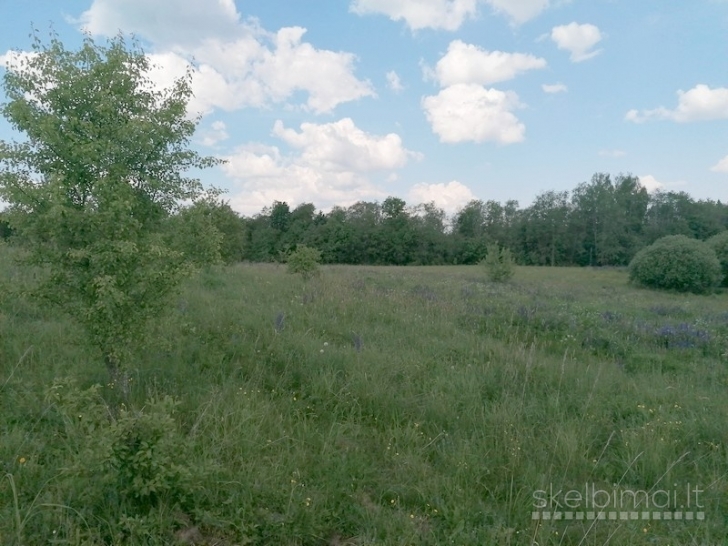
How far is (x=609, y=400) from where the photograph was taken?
5.29 meters

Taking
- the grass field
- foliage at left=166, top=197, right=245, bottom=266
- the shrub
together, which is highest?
foliage at left=166, top=197, right=245, bottom=266

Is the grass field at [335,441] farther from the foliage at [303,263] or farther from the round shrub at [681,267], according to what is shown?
the round shrub at [681,267]

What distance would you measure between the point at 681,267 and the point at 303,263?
84.3ft

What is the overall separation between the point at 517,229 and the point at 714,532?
71429 millimetres

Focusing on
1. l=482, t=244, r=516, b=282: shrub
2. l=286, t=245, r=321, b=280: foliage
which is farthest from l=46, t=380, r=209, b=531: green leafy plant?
l=482, t=244, r=516, b=282: shrub

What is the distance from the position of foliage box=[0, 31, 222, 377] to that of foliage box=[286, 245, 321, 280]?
9.45 meters

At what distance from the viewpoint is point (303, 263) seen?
1377 cm

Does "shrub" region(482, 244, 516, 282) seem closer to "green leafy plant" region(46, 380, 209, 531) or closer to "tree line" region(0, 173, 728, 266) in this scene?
"green leafy plant" region(46, 380, 209, 531)

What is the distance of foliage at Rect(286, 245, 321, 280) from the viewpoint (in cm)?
1376

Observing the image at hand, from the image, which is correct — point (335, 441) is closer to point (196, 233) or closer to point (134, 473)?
point (134, 473)

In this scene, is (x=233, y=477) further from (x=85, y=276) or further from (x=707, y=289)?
(x=707, y=289)

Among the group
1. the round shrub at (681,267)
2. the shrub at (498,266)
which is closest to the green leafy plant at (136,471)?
the shrub at (498,266)

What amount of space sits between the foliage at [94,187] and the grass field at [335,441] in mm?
434

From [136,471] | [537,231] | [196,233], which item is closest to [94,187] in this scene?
[196,233]
